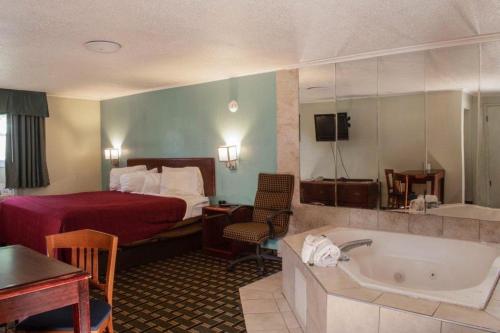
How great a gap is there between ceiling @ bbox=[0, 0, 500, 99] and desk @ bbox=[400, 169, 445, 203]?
46.4 inches

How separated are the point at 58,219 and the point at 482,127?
12.7 feet

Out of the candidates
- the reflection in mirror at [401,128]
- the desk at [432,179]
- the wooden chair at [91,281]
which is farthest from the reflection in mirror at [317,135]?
the wooden chair at [91,281]

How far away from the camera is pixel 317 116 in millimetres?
4098

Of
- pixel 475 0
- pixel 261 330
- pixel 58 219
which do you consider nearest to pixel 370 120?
pixel 475 0

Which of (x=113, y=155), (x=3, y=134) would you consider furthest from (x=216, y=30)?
(x=3, y=134)

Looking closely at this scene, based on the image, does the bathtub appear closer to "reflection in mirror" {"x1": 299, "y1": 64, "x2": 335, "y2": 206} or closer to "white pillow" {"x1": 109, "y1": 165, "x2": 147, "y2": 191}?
"reflection in mirror" {"x1": 299, "y1": 64, "x2": 335, "y2": 206}

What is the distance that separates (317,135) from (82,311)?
3070 millimetres

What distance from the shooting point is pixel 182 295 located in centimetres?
325

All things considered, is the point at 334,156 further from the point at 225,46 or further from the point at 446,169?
Result: the point at 225,46

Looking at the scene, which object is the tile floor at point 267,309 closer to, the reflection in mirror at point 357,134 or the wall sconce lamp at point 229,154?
the reflection in mirror at point 357,134

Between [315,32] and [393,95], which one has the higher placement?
[315,32]

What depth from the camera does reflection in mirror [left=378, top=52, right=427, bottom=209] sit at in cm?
347

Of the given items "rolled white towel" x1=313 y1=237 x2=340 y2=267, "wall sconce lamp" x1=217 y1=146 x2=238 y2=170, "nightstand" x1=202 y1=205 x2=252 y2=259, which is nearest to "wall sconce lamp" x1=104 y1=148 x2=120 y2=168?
"wall sconce lamp" x1=217 y1=146 x2=238 y2=170

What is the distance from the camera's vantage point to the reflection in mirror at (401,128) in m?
3.47
